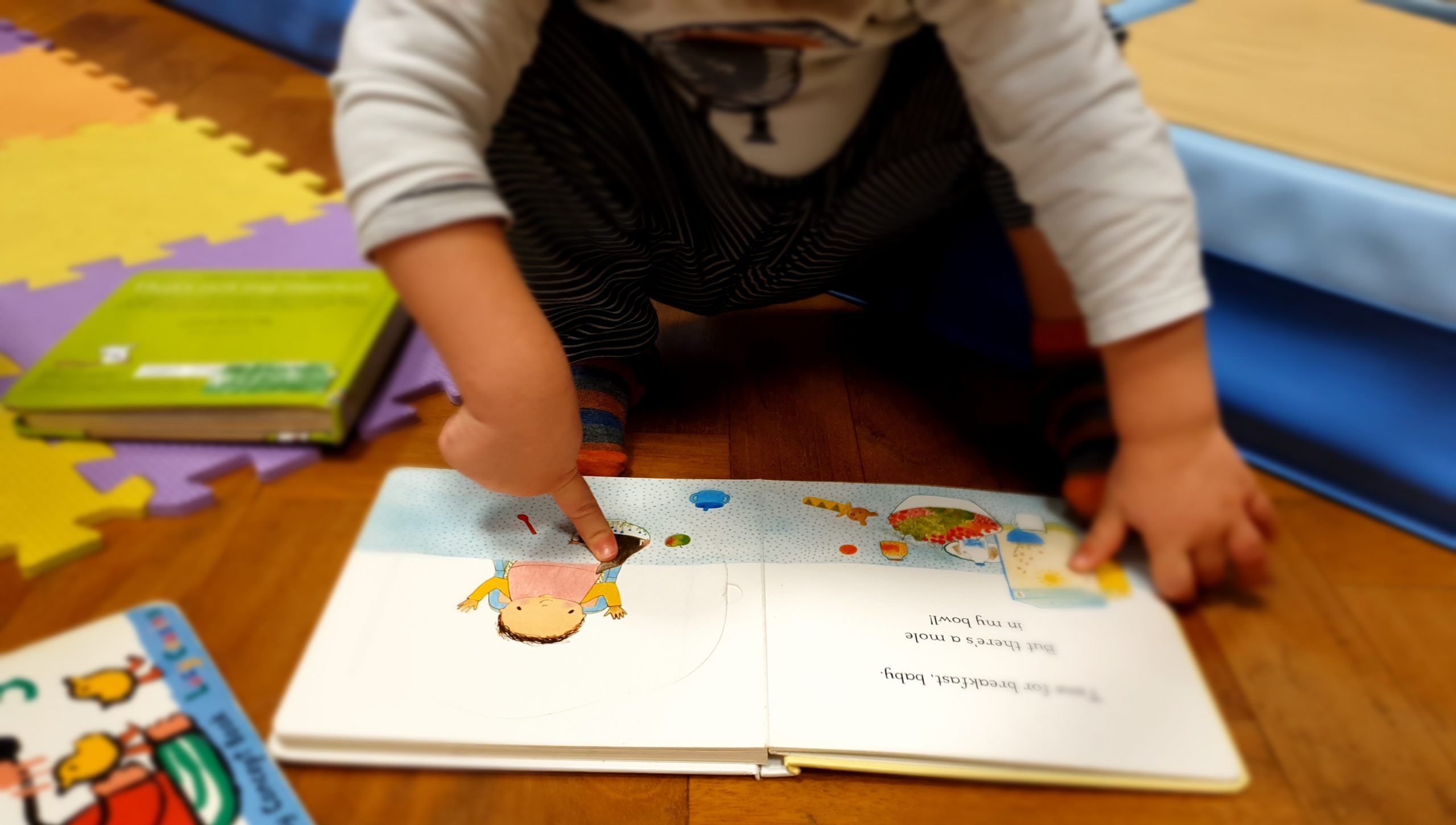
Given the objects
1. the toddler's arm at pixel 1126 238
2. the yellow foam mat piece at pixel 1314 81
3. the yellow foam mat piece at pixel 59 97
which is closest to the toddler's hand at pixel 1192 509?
the toddler's arm at pixel 1126 238

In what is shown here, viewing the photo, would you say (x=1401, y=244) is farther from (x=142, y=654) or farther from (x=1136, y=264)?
(x=142, y=654)

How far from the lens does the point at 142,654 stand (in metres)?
0.26

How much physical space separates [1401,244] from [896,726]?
273 millimetres

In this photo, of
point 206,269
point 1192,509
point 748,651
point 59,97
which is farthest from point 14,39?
point 1192,509

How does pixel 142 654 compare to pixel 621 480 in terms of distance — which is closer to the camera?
pixel 142 654

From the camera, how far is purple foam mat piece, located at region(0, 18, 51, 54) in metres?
0.64

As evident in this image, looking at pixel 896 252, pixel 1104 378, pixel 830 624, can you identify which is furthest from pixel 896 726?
pixel 896 252

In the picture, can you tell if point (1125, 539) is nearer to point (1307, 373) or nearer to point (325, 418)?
point (1307, 373)

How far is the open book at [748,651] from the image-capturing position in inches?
10.4

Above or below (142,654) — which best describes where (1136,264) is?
above

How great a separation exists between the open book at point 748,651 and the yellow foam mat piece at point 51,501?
11 cm

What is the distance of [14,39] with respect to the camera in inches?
25.4

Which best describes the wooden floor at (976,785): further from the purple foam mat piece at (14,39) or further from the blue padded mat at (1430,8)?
the purple foam mat piece at (14,39)

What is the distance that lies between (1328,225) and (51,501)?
535 mm
